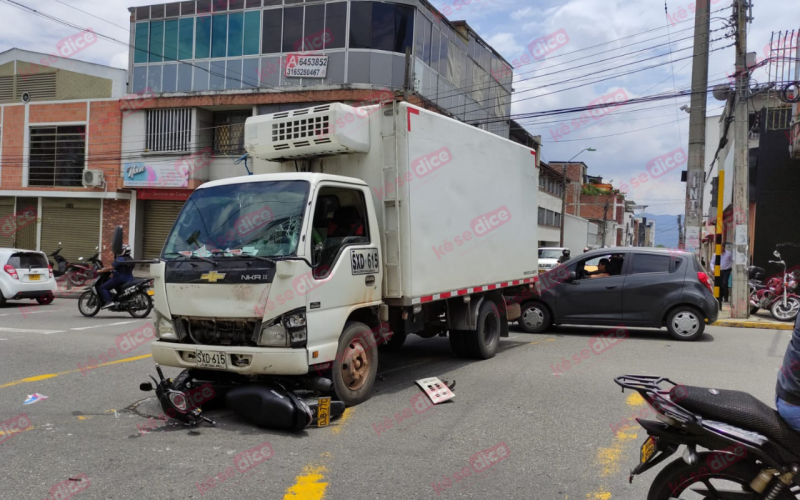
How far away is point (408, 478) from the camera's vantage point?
14.1 ft

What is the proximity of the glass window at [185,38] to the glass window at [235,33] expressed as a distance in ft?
5.70

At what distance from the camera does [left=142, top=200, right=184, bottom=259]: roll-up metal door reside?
2470cm

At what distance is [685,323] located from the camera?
10.6 m

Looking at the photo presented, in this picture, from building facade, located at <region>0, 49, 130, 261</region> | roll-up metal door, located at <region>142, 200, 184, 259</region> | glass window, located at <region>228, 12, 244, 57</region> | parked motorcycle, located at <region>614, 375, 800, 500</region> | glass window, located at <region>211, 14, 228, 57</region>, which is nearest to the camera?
parked motorcycle, located at <region>614, 375, 800, 500</region>

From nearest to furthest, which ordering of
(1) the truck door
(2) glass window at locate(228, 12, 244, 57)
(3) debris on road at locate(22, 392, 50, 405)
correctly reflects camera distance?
(1) the truck door < (3) debris on road at locate(22, 392, 50, 405) < (2) glass window at locate(228, 12, 244, 57)

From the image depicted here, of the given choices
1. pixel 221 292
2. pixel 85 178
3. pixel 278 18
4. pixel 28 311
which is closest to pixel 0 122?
pixel 85 178

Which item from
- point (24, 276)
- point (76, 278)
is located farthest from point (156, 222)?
point (24, 276)

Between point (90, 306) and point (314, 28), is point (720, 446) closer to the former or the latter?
point (90, 306)

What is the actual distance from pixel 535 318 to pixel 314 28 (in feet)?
48.7

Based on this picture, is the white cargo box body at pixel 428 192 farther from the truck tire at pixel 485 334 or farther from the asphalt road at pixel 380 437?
the asphalt road at pixel 380 437

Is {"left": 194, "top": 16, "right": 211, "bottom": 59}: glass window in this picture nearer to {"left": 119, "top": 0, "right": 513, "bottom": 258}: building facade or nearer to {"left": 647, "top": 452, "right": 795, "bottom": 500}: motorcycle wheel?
{"left": 119, "top": 0, "right": 513, "bottom": 258}: building facade

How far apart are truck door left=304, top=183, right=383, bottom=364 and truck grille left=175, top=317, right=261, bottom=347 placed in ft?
1.87

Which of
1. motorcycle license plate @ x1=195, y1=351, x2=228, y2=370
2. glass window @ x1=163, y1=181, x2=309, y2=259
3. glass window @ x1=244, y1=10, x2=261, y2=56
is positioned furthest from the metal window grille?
motorcycle license plate @ x1=195, y1=351, x2=228, y2=370

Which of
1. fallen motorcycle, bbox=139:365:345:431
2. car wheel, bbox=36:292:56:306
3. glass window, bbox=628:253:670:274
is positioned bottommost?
car wheel, bbox=36:292:56:306
